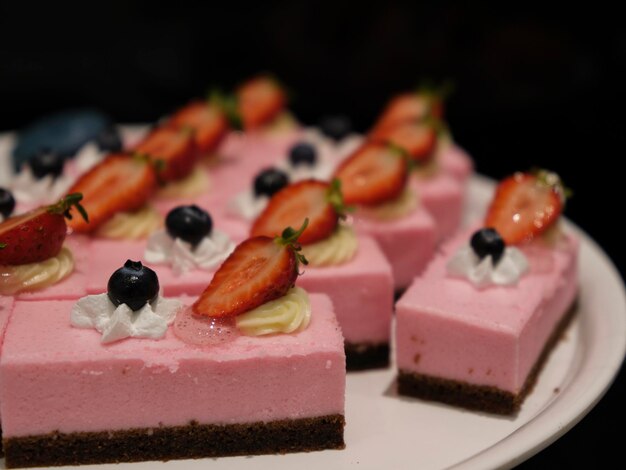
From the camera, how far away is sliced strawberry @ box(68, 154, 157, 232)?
3619 millimetres

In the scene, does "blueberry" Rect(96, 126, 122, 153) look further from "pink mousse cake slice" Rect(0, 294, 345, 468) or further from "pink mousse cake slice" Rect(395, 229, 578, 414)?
"pink mousse cake slice" Rect(395, 229, 578, 414)

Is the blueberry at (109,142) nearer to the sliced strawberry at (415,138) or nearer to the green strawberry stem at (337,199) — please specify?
the sliced strawberry at (415,138)

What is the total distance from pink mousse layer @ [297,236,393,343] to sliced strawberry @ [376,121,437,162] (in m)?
0.91

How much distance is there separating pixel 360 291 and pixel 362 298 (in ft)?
0.09

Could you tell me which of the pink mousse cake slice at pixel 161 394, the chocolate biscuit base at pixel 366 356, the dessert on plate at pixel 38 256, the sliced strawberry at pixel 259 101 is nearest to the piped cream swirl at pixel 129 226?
the dessert on plate at pixel 38 256

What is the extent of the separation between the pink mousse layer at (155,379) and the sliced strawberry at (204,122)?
67.0 inches

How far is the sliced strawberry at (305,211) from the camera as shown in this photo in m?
3.47

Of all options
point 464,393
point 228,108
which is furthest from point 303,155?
point 464,393

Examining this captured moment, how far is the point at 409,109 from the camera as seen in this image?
490cm

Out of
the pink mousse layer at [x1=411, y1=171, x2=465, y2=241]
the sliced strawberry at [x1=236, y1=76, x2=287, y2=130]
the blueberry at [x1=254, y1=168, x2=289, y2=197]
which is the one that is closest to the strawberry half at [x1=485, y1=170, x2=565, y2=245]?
the pink mousse layer at [x1=411, y1=171, x2=465, y2=241]

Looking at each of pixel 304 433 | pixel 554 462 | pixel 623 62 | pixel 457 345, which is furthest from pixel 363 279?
pixel 623 62

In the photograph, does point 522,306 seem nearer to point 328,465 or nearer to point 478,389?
point 478,389

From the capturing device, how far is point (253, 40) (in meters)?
6.52

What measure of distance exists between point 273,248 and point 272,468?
2.22 feet
